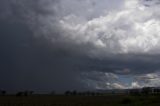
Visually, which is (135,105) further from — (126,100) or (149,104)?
(126,100)

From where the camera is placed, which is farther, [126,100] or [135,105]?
[126,100]

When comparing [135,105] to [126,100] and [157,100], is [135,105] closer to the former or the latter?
[157,100]

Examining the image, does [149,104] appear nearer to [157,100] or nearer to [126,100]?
[157,100]

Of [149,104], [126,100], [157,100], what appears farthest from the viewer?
[126,100]

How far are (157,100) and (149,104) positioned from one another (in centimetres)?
499

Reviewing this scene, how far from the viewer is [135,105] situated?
58.5 metres

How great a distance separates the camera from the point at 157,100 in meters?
62.4

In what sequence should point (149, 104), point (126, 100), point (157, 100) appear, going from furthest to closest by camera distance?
point (126, 100) < point (157, 100) < point (149, 104)

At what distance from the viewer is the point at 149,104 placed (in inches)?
2279

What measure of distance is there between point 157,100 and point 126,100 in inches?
339

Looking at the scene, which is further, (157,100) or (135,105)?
(157,100)

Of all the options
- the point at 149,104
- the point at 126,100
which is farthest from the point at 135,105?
the point at 126,100

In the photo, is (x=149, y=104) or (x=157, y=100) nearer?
(x=149, y=104)
